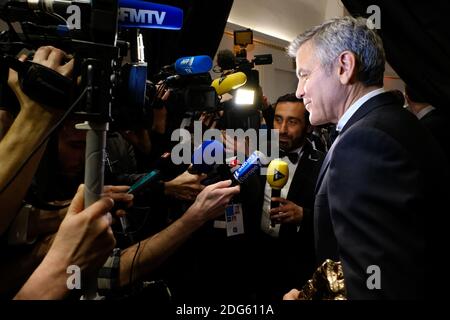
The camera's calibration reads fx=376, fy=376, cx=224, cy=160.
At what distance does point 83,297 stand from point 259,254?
105 centimetres

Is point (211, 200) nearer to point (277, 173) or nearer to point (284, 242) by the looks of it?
point (277, 173)

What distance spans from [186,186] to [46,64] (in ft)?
2.57

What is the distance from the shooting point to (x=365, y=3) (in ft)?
3.71

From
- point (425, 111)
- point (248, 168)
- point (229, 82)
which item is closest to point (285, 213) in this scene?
point (248, 168)

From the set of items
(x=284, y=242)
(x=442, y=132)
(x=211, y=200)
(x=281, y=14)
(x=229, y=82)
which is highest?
(x=281, y=14)

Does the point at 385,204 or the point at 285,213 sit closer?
the point at 385,204

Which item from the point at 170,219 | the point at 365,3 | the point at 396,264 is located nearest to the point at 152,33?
the point at 170,219

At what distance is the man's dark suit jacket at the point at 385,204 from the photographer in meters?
0.69

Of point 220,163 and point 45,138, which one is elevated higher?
point 45,138

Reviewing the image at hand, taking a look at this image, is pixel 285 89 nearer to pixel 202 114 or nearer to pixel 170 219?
pixel 202 114

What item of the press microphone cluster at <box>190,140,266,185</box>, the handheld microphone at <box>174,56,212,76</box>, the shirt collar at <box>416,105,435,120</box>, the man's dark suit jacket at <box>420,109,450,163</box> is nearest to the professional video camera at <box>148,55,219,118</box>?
the handheld microphone at <box>174,56,212,76</box>

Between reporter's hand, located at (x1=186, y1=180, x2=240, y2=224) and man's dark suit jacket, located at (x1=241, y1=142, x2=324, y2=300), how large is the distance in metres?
0.26

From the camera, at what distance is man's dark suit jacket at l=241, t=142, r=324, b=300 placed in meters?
1.53

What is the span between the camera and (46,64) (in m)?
0.59
